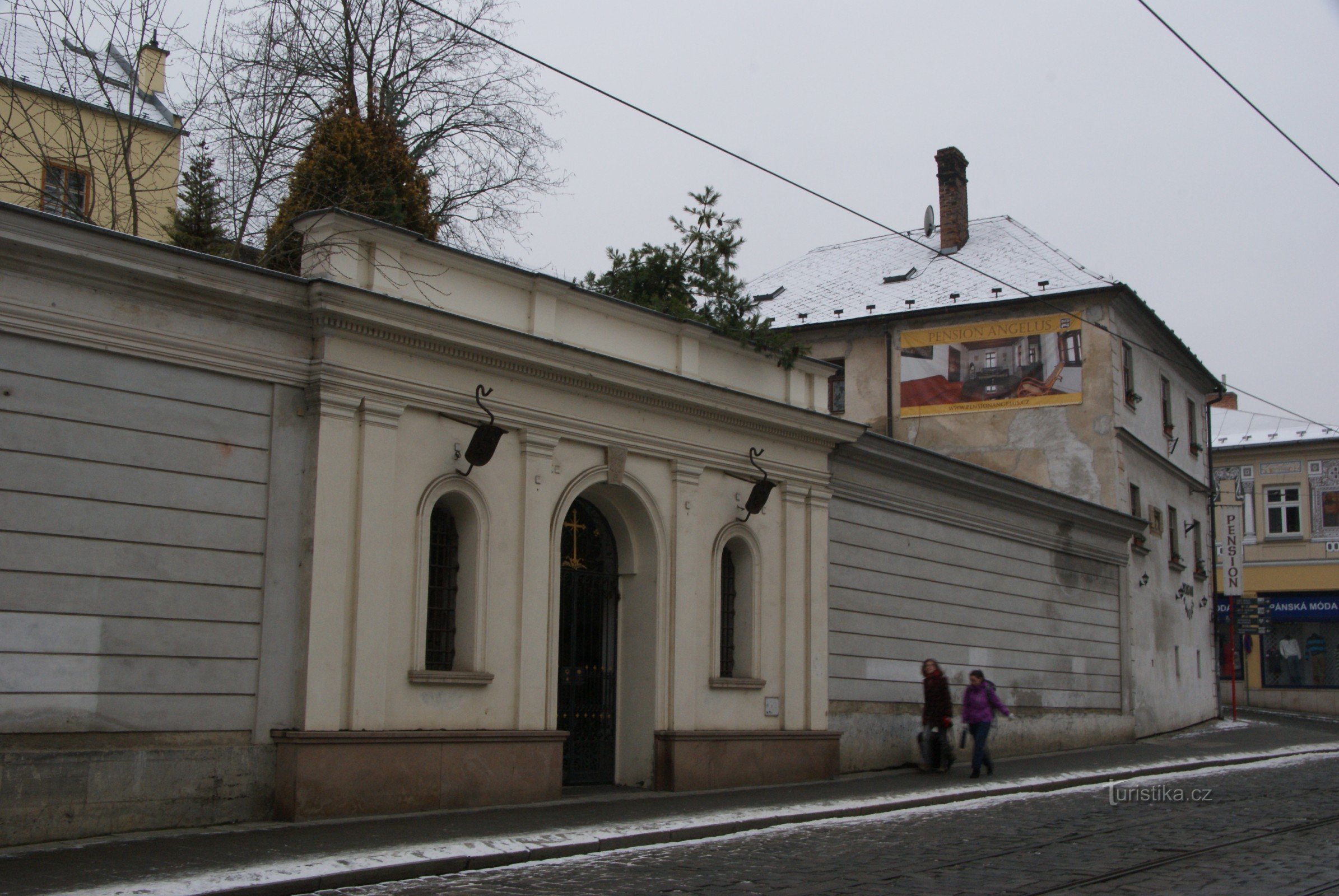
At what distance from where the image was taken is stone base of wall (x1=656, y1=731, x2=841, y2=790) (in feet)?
50.8

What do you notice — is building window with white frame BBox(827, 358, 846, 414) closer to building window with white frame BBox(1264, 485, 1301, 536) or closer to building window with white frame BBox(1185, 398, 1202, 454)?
building window with white frame BBox(1185, 398, 1202, 454)

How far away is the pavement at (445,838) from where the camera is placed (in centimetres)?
870

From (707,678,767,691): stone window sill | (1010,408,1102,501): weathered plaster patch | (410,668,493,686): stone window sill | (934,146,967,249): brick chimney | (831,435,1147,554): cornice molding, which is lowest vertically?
(707,678,767,691): stone window sill

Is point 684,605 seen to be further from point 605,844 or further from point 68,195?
point 68,195

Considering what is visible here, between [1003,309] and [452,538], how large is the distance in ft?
58.6

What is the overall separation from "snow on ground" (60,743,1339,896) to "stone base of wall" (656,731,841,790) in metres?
1.78

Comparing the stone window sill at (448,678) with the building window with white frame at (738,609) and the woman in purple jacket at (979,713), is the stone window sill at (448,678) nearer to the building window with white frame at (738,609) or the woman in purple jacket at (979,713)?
the building window with white frame at (738,609)

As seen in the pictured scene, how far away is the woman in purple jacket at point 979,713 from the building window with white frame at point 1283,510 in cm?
3011

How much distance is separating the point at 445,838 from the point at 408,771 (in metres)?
1.99

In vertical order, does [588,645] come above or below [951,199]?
below

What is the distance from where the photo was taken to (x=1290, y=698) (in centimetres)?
4347

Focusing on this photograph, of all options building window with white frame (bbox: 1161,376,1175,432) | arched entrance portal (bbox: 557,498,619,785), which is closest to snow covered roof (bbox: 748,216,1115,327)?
building window with white frame (bbox: 1161,376,1175,432)

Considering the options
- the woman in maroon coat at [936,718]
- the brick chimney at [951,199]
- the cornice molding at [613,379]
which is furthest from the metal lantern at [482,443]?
the brick chimney at [951,199]

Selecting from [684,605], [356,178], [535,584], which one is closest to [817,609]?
[684,605]
